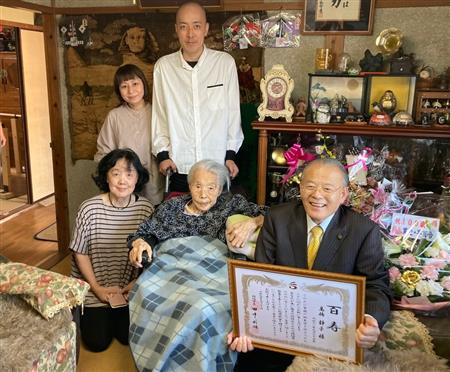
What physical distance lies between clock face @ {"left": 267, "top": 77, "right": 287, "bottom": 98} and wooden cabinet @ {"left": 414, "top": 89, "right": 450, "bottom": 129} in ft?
2.49

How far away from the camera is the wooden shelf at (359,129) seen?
2.45 m

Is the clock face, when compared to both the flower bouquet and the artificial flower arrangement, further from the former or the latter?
the flower bouquet

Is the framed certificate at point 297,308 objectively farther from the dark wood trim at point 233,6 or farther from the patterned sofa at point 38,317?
the dark wood trim at point 233,6

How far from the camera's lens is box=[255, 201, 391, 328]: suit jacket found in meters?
1.58

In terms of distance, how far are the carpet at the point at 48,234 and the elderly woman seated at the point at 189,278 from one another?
6.62ft

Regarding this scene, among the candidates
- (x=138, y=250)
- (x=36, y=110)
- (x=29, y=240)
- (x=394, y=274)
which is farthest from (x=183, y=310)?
(x=36, y=110)

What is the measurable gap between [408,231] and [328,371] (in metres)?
0.65

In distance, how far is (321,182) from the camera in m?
1.58

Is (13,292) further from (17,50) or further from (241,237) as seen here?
(17,50)

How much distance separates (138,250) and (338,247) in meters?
0.83

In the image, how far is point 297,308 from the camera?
1.47 m

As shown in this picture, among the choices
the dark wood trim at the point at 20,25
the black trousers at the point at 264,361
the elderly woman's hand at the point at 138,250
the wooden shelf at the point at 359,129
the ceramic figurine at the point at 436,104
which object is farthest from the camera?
the dark wood trim at the point at 20,25

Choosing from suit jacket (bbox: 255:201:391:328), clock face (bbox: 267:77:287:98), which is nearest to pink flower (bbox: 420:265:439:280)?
suit jacket (bbox: 255:201:391:328)

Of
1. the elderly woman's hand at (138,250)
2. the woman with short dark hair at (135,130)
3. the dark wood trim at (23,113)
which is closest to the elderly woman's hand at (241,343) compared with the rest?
the elderly woman's hand at (138,250)
